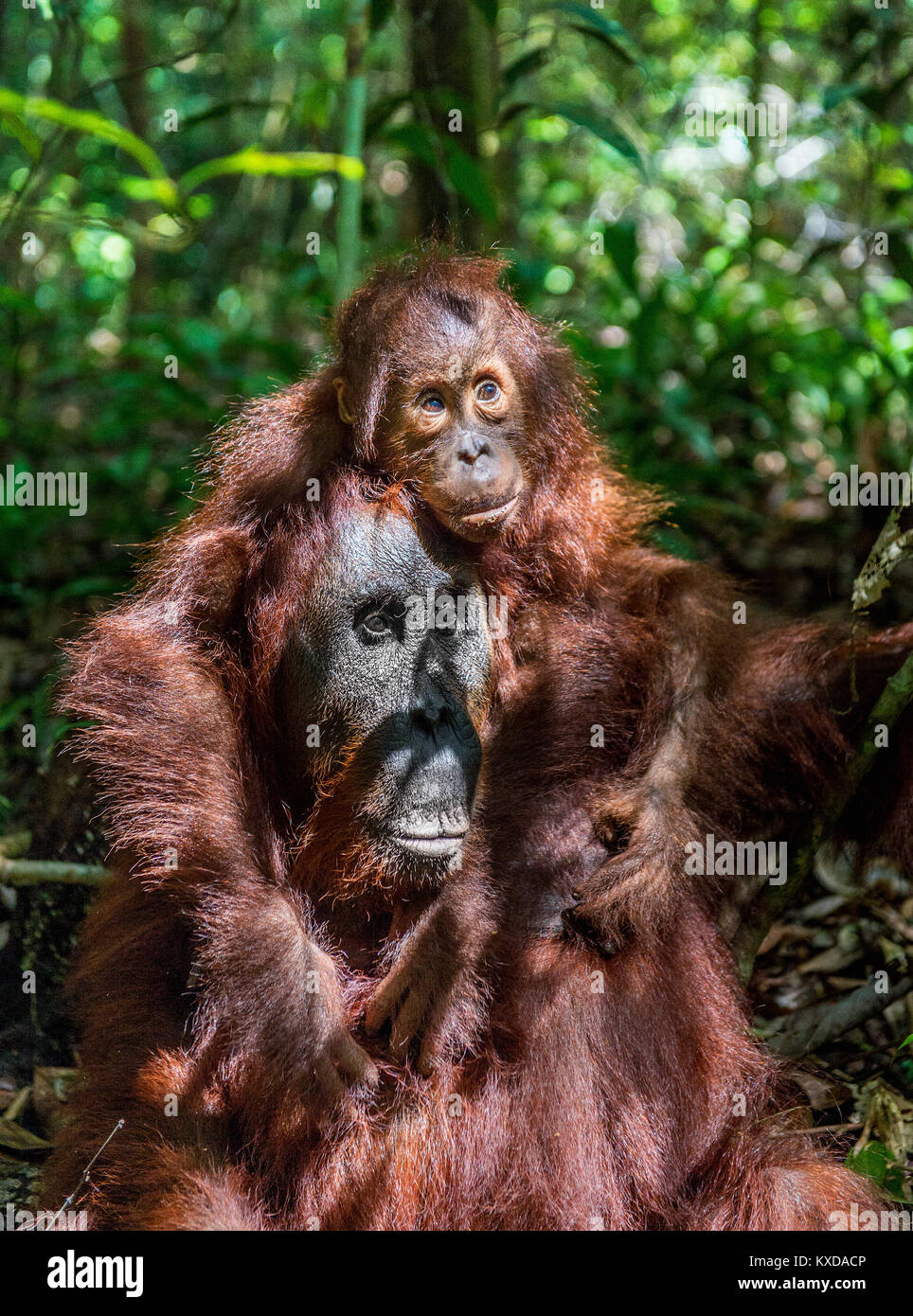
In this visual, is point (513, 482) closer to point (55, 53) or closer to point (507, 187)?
point (55, 53)

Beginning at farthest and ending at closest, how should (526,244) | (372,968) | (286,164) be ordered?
1. (526,244)
2. (286,164)
3. (372,968)

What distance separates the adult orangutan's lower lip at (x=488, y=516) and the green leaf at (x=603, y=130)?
2383mm

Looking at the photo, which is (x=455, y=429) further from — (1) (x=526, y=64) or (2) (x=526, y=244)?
(2) (x=526, y=244)

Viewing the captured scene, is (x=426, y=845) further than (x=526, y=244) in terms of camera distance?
No

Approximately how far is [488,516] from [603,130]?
278 centimetres

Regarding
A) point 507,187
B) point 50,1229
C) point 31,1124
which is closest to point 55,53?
point 507,187

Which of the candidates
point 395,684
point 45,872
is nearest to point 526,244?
point 45,872

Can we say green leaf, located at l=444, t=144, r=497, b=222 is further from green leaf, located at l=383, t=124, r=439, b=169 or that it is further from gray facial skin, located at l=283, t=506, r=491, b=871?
gray facial skin, located at l=283, t=506, r=491, b=871

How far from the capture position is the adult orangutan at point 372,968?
2828 millimetres

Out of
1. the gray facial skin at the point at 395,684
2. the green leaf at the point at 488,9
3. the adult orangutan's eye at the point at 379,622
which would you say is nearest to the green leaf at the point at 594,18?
the green leaf at the point at 488,9

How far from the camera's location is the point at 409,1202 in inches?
114

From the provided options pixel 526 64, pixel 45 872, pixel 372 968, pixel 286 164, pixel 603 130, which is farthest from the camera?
pixel 526 64

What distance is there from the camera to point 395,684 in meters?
2.88

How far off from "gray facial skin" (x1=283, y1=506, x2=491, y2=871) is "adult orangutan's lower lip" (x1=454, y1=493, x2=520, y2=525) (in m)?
0.13
